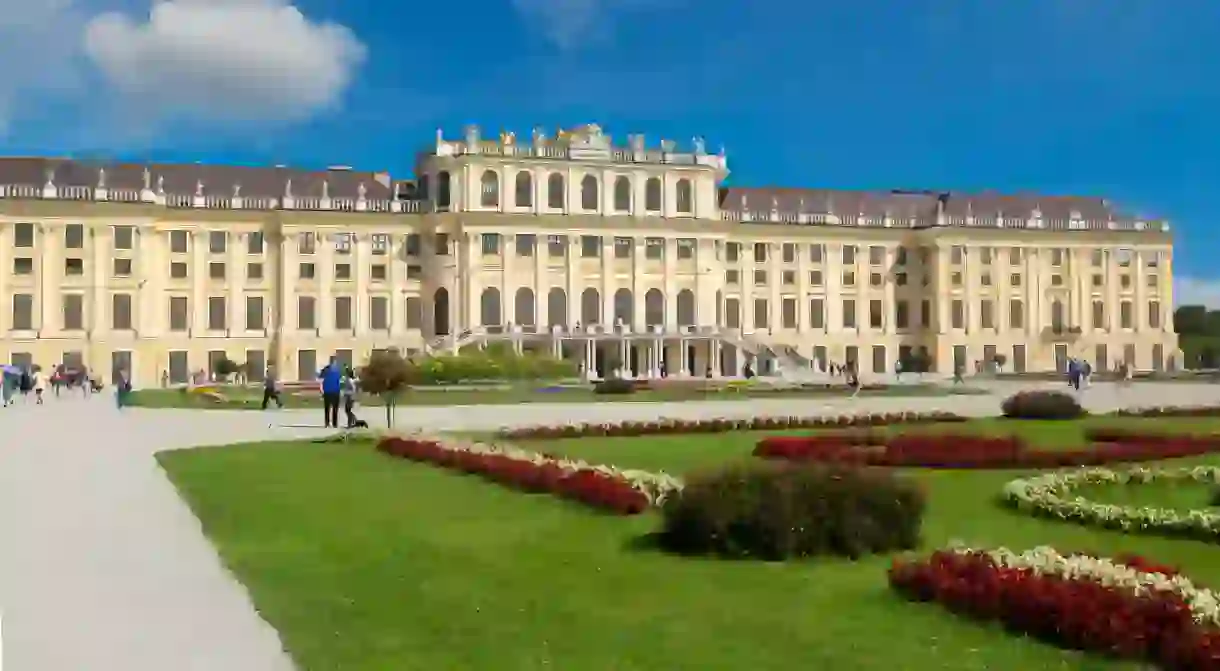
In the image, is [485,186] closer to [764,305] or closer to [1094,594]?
[764,305]

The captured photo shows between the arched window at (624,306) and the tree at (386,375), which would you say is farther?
the arched window at (624,306)

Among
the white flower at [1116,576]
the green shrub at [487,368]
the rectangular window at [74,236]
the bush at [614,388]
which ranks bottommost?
the white flower at [1116,576]

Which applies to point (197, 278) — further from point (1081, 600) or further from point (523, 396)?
point (1081, 600)

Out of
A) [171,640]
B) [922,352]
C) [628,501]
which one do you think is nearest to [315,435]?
[628,501]

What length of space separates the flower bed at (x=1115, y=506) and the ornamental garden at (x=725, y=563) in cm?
3

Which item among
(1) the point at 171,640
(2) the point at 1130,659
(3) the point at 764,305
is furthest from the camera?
(3) the point at 764,305

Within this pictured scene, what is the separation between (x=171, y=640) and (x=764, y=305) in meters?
67.5

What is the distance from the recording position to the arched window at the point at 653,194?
69875mm

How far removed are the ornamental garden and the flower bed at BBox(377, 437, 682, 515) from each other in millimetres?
40

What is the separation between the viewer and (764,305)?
242ft

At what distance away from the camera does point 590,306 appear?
227 feet

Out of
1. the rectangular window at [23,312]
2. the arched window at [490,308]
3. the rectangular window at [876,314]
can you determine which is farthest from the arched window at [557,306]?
the rectangular window at [23,312]

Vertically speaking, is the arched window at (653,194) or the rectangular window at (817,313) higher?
the arched window at (653,194)

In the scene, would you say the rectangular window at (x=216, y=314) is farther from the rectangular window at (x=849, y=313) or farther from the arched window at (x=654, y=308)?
the rectangular window at (x=849, y=313)
